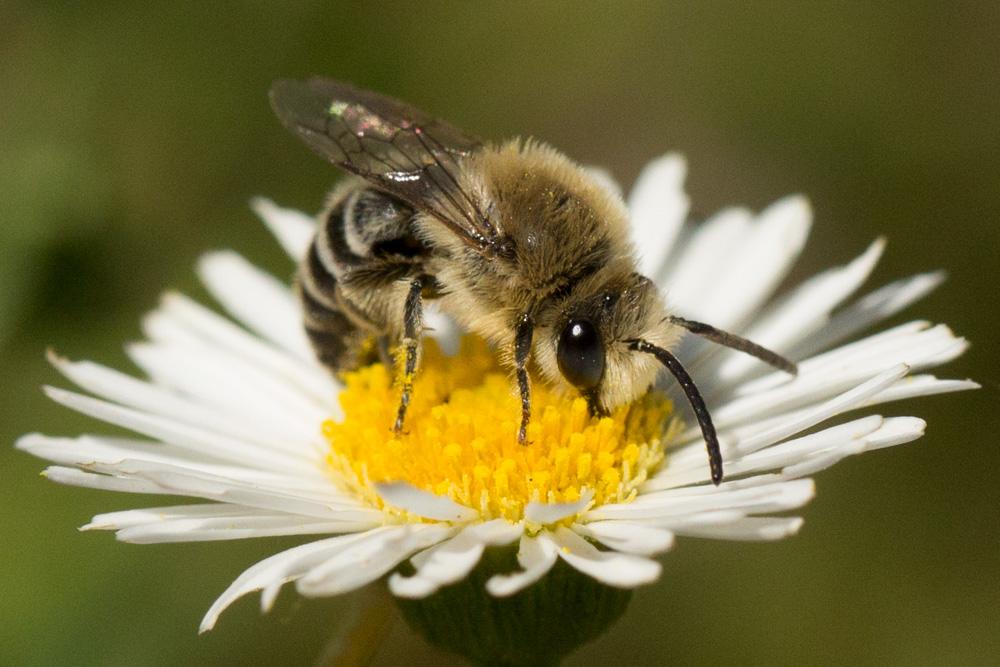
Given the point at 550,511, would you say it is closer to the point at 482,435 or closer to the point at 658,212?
the point at 482,435

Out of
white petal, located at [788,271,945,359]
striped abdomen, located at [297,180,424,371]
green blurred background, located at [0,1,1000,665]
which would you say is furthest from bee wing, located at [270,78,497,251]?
green blurred background, located at [0,1,1000,665]

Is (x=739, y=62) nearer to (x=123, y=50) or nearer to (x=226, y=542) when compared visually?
(x=123, y=50)

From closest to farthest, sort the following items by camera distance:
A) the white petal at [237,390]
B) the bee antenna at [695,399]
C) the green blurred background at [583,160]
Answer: the bee antenna at [695,399] < the white petal at [237,390] < the green blurred background at [583,160]

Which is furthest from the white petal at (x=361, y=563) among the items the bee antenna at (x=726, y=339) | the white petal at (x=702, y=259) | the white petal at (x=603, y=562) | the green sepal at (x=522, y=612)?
the white petal at (x=702, y=259)

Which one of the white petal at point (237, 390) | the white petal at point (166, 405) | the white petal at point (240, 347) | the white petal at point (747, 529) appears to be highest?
the white petal at point (240, 347)

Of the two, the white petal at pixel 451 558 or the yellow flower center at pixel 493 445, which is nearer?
the white petal at pixel 451 558

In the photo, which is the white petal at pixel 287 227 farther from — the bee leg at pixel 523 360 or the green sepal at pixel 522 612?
the green sepal at pixel 522 612

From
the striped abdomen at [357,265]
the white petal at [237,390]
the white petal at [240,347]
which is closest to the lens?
the striped abdomen at [357,265]
